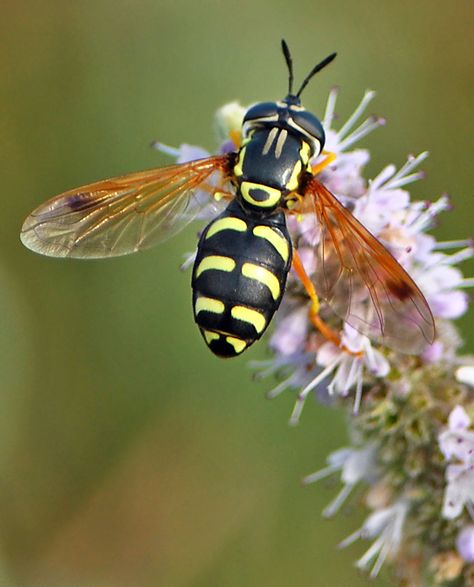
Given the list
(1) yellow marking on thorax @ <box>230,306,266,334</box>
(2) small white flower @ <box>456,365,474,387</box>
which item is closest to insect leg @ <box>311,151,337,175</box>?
(1) yellow marking on thorax @ <box>230,306,266,334</box>

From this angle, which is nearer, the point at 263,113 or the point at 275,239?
the point at 275,239

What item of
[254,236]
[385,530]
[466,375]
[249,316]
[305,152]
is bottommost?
[385,530]

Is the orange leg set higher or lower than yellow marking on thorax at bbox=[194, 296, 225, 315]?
higher

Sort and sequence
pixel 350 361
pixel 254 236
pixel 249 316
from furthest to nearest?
1. pixel 350 361
2. pixel 254 236
3. pixel 249 316

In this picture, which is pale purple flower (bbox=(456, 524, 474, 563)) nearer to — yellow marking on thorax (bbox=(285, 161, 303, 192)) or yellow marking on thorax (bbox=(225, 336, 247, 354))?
yellow marking on thorax (bbox=(225, 336, 247, 354))

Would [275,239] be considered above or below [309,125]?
below

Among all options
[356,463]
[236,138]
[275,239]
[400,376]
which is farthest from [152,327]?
[275,239]

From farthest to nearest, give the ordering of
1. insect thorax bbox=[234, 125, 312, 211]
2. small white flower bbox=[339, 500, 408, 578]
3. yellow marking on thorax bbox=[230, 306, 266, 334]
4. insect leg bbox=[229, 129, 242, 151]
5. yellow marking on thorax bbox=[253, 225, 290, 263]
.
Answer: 1. small white flower bbox=[339, 500, 408, 578]
2. insect leg bbox=[229, 129, 242, 151]
3. insect thorax bbox=[234, 125, 312, 211]
4. yellow marking on thorax bbox=[253, 225, 290, 263]
5. yellow marking on thorax bbox=[230, 306, 266, 334]

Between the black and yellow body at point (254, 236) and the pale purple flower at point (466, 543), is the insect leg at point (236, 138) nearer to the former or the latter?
the black and yellow body at point (254, 236)

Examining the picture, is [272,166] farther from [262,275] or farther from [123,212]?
[123,212]
